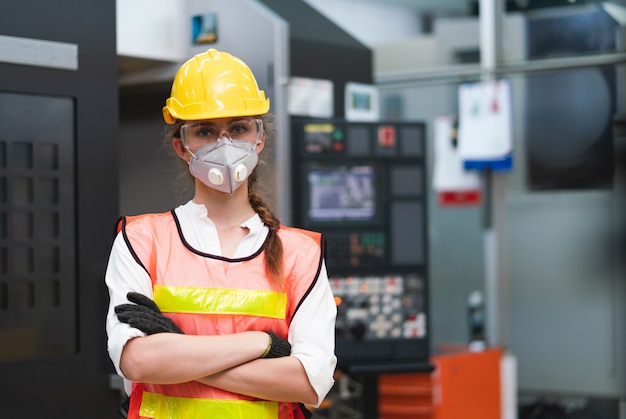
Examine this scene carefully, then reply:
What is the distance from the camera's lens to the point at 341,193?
149 inches

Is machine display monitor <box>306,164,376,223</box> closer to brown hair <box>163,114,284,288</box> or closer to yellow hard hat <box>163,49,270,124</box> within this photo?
brown hair <box>163,114,284,288</box>

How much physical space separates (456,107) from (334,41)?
162 centimetres

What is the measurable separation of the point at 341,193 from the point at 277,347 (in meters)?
2.09

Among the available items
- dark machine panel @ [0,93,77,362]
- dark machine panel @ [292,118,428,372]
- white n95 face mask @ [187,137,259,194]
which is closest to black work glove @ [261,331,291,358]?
white n95 face mask @ [187,137,259,194]

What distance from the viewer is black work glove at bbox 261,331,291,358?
1708mm

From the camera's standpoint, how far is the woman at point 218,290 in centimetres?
168

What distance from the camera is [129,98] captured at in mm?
3568

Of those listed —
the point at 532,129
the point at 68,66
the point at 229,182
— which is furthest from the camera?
the point at 532,129

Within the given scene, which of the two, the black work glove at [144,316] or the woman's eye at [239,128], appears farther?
the woman's eye at [239,128]

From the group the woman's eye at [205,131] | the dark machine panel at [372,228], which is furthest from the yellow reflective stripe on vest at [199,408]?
the dark machine panel at [372,228]

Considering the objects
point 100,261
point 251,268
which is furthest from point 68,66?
point 251,268

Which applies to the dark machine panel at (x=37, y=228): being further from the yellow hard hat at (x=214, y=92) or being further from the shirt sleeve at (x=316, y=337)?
the shirt sleeve at (x=316, y=337)

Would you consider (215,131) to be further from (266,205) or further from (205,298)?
(205,298)

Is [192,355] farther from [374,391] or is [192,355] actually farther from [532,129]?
[532,129]
